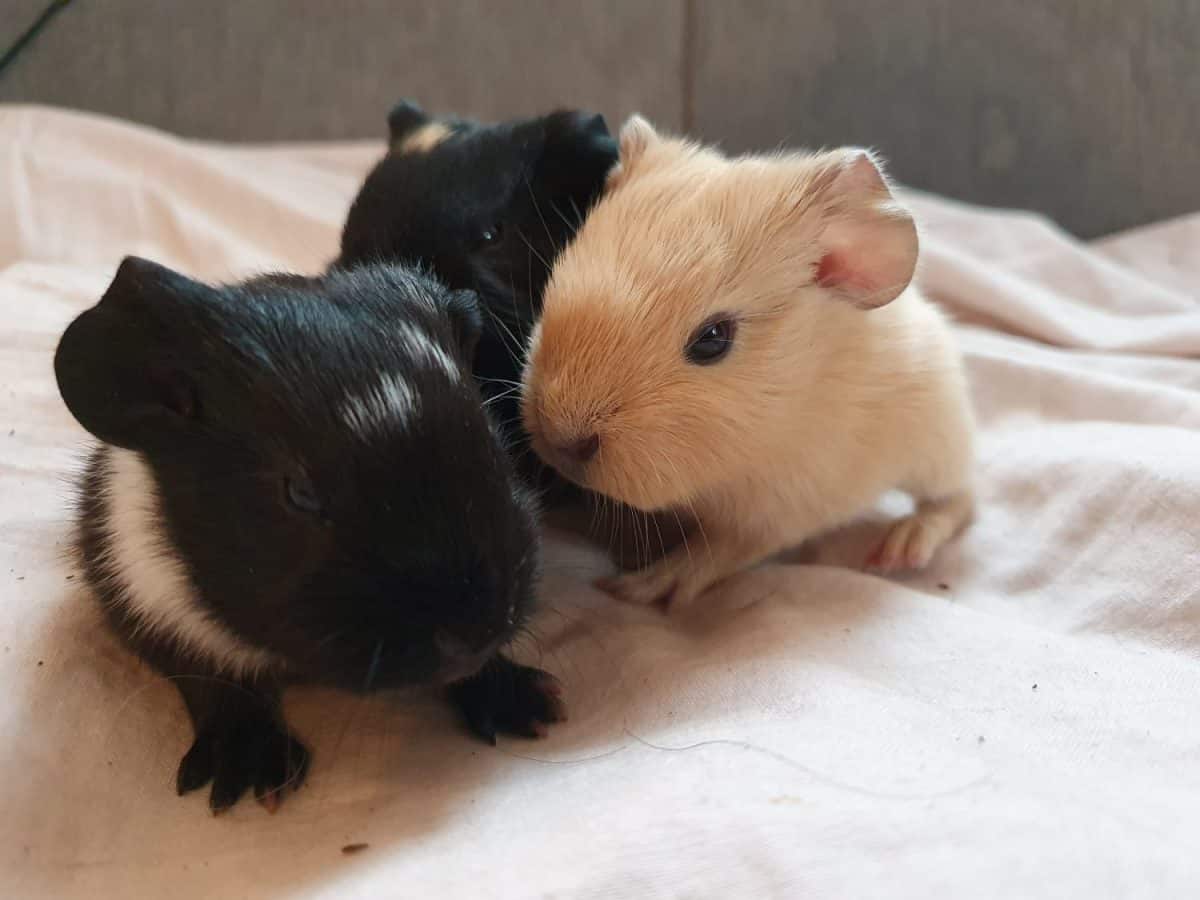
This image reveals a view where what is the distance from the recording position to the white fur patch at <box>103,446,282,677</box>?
1.06 meters

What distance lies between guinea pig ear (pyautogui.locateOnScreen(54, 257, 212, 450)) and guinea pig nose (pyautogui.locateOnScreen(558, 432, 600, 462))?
1.48 ft

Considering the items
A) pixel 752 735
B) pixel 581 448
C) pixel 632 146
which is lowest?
pixel 752 735

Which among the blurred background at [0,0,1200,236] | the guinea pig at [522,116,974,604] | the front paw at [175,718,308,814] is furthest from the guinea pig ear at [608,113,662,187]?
the blurred background at [0,0,1200,236]

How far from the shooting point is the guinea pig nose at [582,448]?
48.9 inches

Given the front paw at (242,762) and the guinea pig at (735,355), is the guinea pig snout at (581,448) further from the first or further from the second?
the front paw at (242,762)

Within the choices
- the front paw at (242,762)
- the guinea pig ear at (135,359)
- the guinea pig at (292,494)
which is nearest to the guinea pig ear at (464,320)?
the guinea pig at (292,494)

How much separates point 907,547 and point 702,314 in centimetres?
59

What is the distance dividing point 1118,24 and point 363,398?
9.13ft

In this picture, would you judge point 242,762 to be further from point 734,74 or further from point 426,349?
point 734,74

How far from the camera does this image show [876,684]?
121 cm

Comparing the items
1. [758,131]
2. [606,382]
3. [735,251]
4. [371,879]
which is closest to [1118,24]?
[758,131]

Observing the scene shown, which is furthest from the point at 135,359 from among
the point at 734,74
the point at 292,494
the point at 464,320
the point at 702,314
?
the point at 734,74

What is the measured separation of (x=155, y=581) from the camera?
3.58 ft

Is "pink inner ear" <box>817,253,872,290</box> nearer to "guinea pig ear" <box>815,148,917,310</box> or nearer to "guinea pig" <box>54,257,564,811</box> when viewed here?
"guinea pig ear" <box>815,148,917,310</box>
